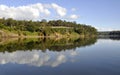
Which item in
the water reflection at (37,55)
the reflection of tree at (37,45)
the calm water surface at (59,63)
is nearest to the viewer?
the calm water surface at (59,63)

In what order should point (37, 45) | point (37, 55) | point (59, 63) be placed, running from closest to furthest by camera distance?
point (59, 63) → point (37, 55) → point (37, 45)

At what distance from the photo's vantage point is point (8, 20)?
176 metres

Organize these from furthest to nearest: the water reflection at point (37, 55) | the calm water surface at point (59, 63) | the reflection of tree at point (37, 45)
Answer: the reflection of tree at point (37, 45) < the water reflection at point (37, 55) < the calm water surface at point (59, 63)

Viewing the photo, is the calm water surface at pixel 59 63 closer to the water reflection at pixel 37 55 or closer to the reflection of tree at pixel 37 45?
the water reflection at pixel 37 55

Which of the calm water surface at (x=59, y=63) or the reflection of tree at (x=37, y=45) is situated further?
the reflection of tree at (x=37, y=45)

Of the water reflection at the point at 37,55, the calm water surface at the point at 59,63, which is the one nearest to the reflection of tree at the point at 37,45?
the water reflection at the point at 37,55

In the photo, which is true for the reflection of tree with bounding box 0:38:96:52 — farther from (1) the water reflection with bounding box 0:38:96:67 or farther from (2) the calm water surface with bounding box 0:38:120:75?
(2) the calm water surface with bounding box 0:38:120:75

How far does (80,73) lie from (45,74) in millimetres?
4063

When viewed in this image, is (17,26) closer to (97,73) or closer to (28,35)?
(28,35)

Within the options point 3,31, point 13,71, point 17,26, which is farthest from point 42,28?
point 13,71

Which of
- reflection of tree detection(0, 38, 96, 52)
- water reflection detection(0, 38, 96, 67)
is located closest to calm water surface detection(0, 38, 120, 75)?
water reflection detection(0, 38, 96, 67)

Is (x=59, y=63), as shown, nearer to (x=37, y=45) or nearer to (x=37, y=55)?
(x=37, y=55)

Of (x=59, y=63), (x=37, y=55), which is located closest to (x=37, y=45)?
(x=37, y=55)

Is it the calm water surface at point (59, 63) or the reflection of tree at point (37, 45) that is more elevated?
the calm water surface at point (59, 63)
